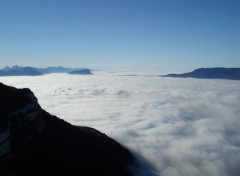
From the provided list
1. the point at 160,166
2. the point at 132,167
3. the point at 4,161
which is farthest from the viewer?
the point at 160,166

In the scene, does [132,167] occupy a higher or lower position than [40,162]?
lower

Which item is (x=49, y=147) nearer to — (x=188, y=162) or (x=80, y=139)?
(x=80, y=139)

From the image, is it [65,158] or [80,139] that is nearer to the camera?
[65,158]

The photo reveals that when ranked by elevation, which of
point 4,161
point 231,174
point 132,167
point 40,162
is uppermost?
point 4,161

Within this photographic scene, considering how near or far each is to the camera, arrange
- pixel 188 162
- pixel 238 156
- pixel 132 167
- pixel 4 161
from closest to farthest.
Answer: pixel 4 161 < pixel 132 167 < pixel 188 162 < pixel 238 156

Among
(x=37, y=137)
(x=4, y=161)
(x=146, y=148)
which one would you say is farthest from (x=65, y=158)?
(x=146, y=148)

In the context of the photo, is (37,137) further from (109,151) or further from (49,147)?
(109,151)

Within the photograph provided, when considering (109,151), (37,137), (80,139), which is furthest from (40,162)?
(109,151)
